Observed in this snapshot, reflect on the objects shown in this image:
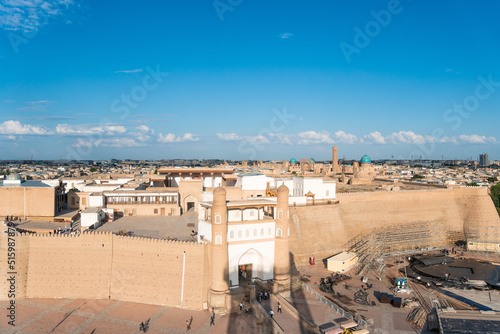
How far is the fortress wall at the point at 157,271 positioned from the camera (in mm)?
21594

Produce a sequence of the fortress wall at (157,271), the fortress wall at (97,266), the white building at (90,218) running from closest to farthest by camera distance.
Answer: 1. the fortress wall at (157,271)
2. the fortress wall at (97,266)
3. the white building at (90,218)

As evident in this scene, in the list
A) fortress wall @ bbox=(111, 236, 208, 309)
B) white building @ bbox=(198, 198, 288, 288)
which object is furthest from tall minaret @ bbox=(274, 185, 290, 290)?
fortress wall @ bbox=(111, 236, 208, 309)

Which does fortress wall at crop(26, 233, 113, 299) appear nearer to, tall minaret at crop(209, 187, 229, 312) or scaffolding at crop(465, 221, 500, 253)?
tall minaret at crop(209, 187, 229, 312)

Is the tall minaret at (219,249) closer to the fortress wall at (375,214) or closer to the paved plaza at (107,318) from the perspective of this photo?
the paved plaza at (107,318)

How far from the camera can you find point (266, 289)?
22578 mm

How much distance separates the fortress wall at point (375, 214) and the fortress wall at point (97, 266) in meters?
11.5

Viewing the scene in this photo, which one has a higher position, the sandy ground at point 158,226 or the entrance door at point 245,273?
the sandy ground at point 158,226

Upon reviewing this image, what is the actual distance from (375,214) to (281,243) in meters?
16.9

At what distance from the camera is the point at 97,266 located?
2272 cm

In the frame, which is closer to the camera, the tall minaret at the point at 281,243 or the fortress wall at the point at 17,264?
the fortress wall at the point at 17,264

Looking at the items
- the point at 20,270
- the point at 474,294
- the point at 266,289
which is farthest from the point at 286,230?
the point at 20,270

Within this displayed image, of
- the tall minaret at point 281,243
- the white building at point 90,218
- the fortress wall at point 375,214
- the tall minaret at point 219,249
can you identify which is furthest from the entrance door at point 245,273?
the white building at point 90,218

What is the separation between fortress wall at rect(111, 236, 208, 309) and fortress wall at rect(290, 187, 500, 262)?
34.5 ft

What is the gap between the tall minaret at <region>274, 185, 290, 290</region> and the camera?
23.2 metres
